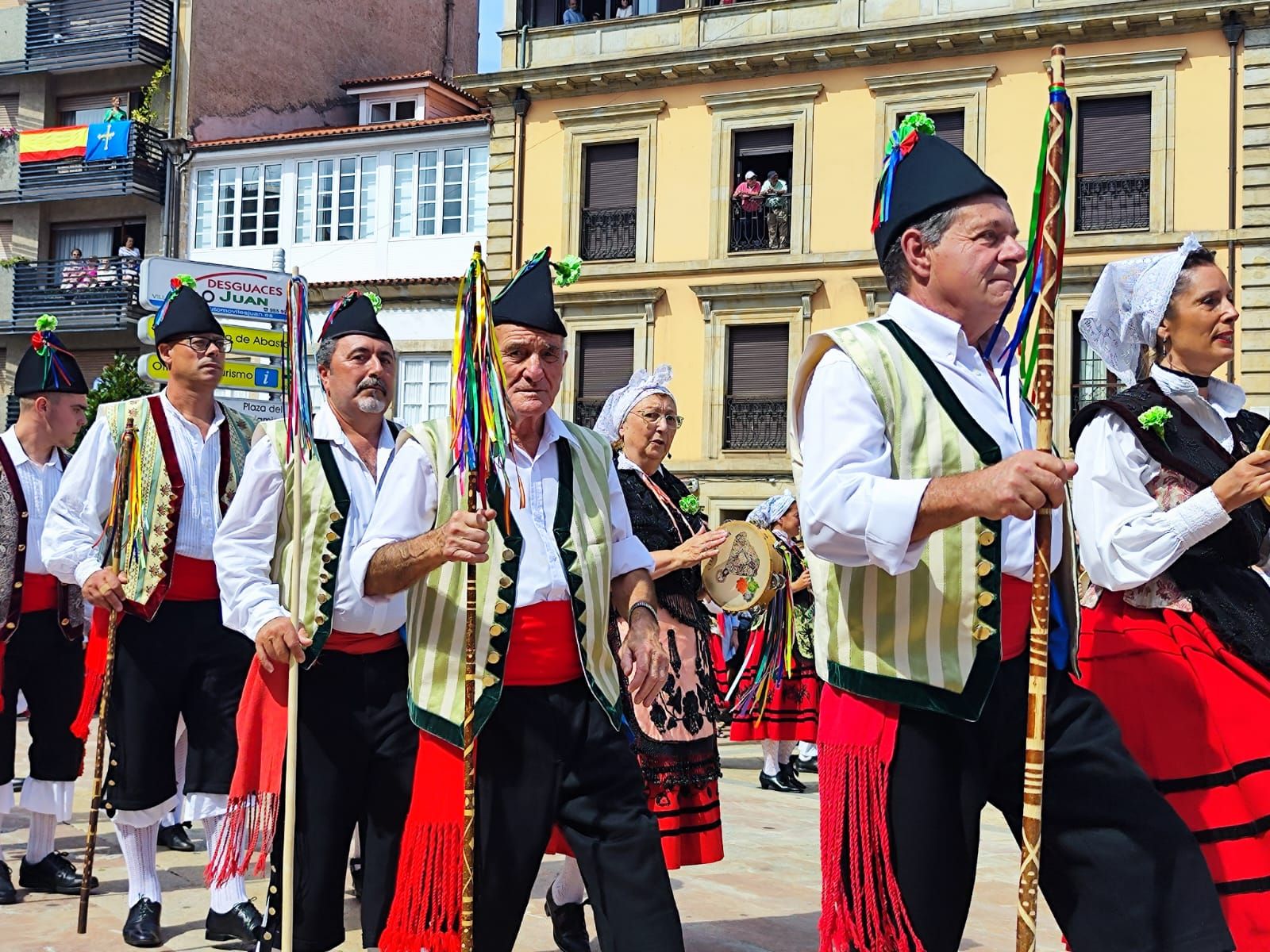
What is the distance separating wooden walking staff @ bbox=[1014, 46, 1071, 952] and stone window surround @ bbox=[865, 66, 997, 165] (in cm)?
2076

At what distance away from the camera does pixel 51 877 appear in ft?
23.3

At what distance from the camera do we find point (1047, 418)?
3076 millimetres

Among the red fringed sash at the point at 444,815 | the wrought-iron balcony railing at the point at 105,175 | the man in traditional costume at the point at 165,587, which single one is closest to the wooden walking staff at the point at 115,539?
the man in traditional costume at the point at 165,587

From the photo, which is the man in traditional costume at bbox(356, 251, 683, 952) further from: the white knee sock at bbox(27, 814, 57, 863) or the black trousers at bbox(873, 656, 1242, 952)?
the white knee sock at bbox(27, 814, 57, 863)

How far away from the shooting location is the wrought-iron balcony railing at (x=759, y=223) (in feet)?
82.1

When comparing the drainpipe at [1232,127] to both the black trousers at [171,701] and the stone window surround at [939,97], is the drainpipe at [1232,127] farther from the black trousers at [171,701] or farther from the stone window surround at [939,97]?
the black trousers at [171,701]

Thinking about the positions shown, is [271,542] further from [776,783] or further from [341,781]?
[776,783]

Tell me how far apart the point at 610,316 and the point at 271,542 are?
21172 millimetres

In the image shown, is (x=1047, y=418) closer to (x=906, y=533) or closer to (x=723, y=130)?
(x=906, y=533)

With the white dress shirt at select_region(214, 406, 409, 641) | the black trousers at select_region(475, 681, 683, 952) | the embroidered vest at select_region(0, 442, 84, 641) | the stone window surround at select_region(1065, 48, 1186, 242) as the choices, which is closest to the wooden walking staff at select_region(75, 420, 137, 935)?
the embroidered vest at select_region(0, 442, 84, 641)

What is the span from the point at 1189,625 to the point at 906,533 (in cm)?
157

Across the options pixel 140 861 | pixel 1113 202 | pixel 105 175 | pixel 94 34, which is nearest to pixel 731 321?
pixel 1113 202

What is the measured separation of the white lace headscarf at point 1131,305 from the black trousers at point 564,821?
195 centimetres

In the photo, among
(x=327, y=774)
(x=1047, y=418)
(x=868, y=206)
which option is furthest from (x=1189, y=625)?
(x=868, y=206)
